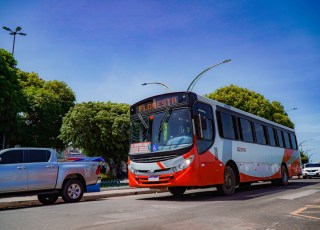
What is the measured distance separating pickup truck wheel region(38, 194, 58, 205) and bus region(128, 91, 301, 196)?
3.05m

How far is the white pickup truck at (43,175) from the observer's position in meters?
10.3

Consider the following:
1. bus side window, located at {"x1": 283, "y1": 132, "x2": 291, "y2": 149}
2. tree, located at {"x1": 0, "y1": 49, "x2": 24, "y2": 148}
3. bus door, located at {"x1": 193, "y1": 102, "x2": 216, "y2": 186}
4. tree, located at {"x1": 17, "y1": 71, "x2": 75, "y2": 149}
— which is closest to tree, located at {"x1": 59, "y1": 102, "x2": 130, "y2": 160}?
tree, located at {"x1": 17, "y1": 71, "x2": 75, "y2": 149}

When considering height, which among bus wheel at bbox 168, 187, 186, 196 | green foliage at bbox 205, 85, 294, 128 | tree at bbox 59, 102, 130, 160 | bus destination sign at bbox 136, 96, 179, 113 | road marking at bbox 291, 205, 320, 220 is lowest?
road marking at bbox 291, 205, 320, 220

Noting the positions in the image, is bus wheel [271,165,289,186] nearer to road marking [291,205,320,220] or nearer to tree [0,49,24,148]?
road marking [291,205,320,220]

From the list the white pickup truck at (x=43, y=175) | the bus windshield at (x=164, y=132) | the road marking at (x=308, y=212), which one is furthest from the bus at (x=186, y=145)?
the road marking at (x=308, y=212)

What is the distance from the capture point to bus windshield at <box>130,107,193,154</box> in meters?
10.5

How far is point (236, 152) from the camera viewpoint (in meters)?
13.0

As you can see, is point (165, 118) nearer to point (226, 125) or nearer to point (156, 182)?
point (156, 182)

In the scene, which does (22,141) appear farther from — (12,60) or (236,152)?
(236,152)

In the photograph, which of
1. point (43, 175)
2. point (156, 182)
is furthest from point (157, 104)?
point (43, 175)

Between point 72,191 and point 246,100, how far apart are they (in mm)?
41260

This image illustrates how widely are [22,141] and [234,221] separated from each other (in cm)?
3822

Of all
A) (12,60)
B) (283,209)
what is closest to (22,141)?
(12,60)

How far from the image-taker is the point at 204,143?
10.9 m
